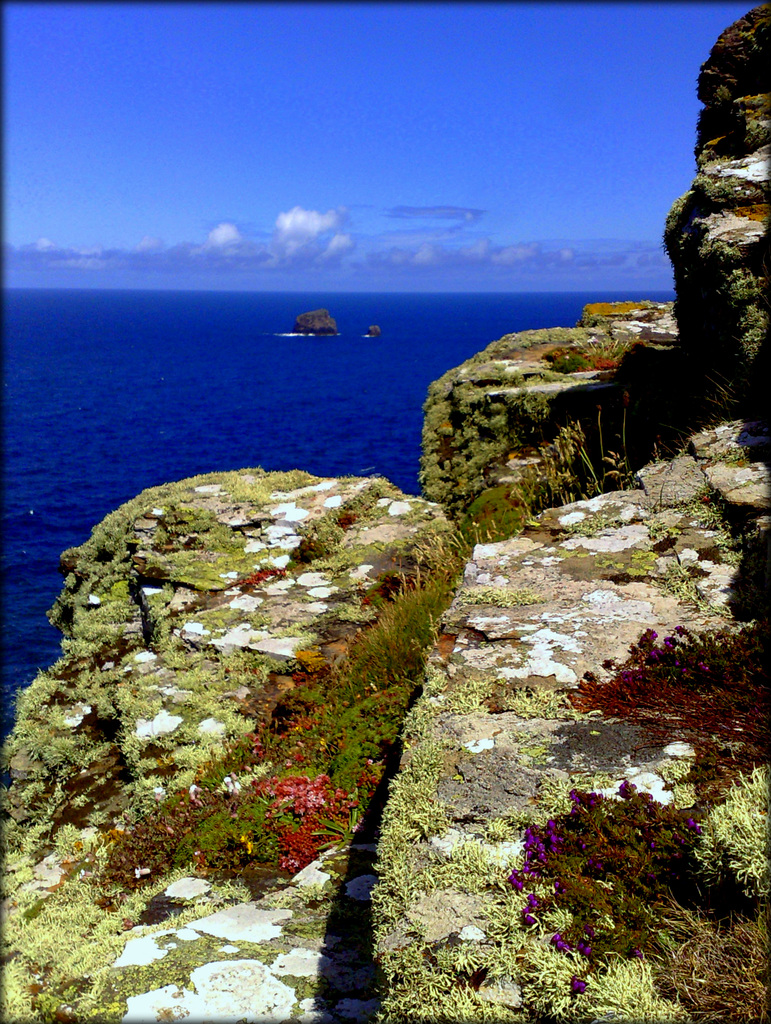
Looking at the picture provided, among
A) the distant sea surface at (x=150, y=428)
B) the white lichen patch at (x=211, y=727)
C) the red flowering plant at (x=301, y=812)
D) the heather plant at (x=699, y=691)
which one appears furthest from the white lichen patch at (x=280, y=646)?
the distant sea surface at (x=150, y=428)

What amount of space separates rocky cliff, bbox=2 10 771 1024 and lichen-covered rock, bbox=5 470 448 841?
0.05m

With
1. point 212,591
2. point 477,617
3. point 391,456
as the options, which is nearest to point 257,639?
point 212,591

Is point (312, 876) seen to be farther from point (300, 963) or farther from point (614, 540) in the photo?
point (614, 540)

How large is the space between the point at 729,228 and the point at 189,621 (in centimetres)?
791

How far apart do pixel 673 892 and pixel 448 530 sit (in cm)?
702

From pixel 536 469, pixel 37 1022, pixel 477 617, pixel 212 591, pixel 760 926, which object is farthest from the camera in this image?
pixel 536 469

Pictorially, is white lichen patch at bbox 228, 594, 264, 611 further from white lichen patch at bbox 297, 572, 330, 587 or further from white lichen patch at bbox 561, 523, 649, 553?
white lichen patch at bbox 561, 523, 649, 553

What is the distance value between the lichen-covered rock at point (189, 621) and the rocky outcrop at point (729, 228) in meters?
4.21

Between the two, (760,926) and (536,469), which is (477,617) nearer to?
(760,926)

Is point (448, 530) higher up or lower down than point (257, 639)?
higher up

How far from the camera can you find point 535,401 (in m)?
11.2

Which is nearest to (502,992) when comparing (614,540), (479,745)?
(479,745)

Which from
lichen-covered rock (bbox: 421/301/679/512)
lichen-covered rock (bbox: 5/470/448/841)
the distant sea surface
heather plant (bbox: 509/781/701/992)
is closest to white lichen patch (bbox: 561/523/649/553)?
heather plant (bbox: 509/781/701/992)

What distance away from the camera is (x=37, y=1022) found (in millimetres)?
4156
